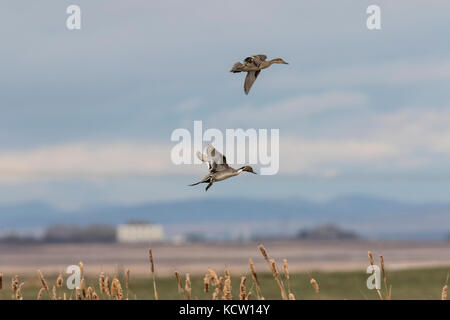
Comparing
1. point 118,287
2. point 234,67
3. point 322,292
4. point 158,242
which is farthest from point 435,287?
point 158,242

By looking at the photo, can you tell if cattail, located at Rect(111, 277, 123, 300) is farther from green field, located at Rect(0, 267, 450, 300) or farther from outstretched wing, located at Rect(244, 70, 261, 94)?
green field, located at Rect(0, 267, 450, 300)

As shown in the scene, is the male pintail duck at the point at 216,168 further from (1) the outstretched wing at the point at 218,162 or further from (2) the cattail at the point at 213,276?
(2) the cattail at the point at 213,276

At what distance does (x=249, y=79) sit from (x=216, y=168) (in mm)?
632

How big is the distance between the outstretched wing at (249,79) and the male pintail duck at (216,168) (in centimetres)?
41

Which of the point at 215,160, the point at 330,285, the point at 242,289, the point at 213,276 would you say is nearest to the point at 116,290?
the point at 213,276

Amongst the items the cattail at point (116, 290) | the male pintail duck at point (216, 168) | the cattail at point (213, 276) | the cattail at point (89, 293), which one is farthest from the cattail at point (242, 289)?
the male pintail duck at point (216, 168)

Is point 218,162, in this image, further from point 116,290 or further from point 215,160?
point 116,290

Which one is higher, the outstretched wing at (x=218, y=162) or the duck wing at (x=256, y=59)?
the duck wing at (x=256, y=59)

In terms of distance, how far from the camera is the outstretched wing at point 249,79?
4605mm

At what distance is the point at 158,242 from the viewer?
12544cm

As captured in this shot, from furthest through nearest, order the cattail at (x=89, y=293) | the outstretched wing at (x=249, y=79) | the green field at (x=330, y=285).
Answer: the green field at (x=330, y=285) → the cattail at (x=89, y=293) → the outstretched wing at (x=249, y=79)

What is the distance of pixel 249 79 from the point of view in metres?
4.70
